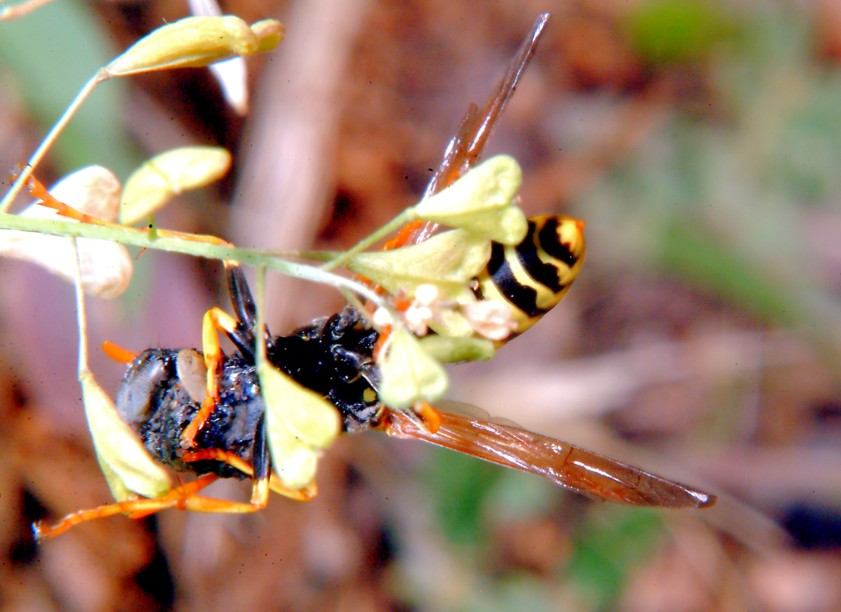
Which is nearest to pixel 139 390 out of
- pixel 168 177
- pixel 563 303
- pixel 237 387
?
pixel 237 387

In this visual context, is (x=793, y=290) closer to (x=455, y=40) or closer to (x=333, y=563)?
(x=455, y=40)

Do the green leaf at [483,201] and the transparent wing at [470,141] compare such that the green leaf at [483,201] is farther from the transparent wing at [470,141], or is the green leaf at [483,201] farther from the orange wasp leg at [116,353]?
the orange wasp leg at [116,353]

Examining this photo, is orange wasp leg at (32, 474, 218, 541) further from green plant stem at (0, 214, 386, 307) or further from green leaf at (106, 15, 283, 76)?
green leaf at (106, 15, 283, 76)

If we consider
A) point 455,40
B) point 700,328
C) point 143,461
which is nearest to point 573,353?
point 700,328

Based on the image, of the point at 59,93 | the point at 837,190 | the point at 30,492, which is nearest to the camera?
the point at 59,93

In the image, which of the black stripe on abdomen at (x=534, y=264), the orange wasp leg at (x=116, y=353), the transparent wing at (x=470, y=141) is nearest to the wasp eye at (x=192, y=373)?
the orange wasp leg at (x=116, y=353)

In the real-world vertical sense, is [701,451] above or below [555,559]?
above
